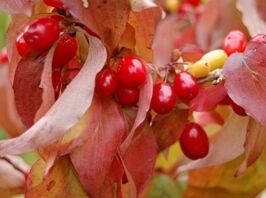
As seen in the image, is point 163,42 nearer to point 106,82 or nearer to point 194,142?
point 194,142

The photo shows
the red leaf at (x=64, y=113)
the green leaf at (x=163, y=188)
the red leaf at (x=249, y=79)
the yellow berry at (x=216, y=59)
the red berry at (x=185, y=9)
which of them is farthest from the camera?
the red berry at (x=185, y=9)

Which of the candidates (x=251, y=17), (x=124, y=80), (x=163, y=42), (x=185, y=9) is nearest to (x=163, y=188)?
(x=163, y=42)

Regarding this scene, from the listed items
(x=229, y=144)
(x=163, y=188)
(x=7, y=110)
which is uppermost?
(x=229, y=144)

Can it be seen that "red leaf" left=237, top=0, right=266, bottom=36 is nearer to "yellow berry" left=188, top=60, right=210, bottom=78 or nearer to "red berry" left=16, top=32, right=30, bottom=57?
"yellow berry" left=188, top=60, right=210, bottom=78

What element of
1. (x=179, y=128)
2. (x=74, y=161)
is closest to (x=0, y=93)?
(x=179, y=128)

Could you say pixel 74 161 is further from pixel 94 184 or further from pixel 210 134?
pixel 210 134

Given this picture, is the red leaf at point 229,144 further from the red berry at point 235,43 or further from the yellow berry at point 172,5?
the yellow berry at point 172,5

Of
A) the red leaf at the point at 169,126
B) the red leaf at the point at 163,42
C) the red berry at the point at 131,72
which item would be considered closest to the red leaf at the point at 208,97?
the red leaf at the point at 169,126
